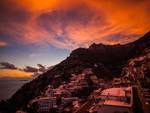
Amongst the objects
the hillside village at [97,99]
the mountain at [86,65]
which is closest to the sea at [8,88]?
the mountain at [86,65]

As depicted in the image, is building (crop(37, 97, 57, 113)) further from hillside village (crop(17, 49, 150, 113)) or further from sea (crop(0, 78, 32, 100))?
sea (crop(0, 78, 32, 100))

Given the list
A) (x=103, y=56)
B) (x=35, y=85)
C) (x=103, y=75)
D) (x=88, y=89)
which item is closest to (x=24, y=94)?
(x=35, y=85)

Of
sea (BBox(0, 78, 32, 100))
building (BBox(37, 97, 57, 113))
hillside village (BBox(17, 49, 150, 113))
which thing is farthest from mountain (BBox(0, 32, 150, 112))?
sea (BBox(0, 78, 32, 100))

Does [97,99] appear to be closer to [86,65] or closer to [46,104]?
[46,104]

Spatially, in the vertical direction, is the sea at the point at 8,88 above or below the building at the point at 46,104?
above

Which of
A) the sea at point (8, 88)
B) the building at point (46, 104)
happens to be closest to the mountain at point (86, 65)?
the building at point (46, 104)

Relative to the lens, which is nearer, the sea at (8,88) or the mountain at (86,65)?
the mountain at (86,65)

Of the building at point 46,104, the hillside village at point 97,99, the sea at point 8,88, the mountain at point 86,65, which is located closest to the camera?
the hillside village at point 97,99

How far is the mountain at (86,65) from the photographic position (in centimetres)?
2938

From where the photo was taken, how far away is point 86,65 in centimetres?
3878

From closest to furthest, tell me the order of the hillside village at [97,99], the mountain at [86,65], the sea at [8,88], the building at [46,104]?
the hillside village at [97,99]
the building at [46,104]
the mountain at [86,65]
the sea at [8,88]

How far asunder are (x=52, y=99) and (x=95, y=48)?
102 feet

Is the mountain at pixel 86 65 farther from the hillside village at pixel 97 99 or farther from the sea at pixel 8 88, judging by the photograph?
the sea at pixel 8 88

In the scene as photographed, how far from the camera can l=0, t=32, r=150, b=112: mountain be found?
2938 cm
